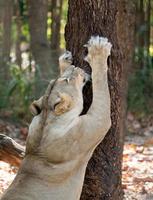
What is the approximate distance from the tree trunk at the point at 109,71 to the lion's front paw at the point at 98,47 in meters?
0.14

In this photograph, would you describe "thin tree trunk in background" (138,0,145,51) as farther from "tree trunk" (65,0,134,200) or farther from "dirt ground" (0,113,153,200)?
"tree trunk" (65,0,134,200)

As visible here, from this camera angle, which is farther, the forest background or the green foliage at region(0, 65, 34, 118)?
the green foliage at region(0, 65, 34, 118)

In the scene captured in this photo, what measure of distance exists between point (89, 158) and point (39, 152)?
1.59 feet

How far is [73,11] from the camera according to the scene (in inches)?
247

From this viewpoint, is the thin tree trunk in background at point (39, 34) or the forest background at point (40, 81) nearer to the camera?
the forest background at point (40, 81)

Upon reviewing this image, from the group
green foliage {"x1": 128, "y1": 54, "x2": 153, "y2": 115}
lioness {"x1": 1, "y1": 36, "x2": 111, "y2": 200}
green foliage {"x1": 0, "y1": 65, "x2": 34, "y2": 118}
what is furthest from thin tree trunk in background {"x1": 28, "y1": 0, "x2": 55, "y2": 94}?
lioness {"x1": 1, "y1": 36, "x2": 111, "y2": 200}

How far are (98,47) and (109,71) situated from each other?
398mm

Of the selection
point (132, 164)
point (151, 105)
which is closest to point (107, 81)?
point (132, 164)

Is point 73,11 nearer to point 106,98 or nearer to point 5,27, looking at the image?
point 106,98

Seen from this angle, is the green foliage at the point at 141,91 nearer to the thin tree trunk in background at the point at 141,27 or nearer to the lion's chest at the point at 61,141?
the thin tree trunk in background at the point at 141,27

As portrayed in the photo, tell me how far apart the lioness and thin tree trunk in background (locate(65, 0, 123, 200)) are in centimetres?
43

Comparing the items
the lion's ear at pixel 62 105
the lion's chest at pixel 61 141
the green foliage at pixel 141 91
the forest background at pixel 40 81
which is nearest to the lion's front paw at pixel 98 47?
the lion's ear at pixel 62 105

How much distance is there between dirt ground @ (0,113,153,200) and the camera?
8547 mm

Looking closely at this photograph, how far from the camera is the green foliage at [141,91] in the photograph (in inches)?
650
